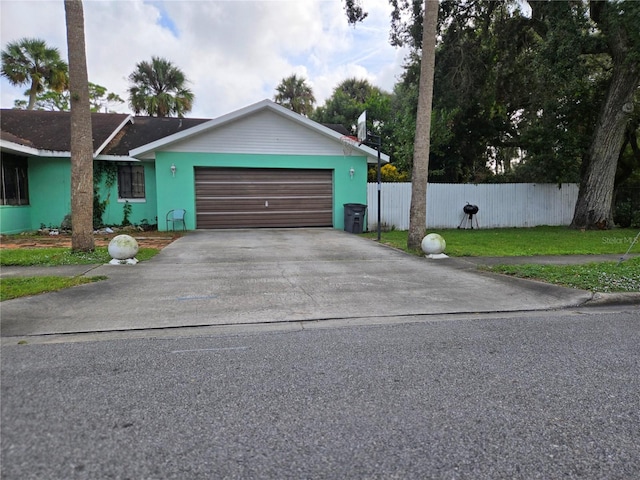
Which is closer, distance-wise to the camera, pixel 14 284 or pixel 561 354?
pixel 561 354

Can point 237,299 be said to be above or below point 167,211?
below

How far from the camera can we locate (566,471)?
2191 millimetres

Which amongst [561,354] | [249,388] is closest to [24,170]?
[249,388]

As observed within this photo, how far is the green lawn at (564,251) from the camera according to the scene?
21.8 ft

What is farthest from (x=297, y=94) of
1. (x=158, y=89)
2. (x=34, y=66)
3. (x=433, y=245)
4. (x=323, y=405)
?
(x=323, y=405)

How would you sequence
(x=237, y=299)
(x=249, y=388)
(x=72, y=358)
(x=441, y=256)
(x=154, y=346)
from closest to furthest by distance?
(x=249, y=388)
(x=72, y=358)
(x=154, y=346)
(x=237, y=299)
(x=441, y=256)

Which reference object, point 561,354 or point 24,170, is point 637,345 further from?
point 24,170

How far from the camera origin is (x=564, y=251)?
10188 mm

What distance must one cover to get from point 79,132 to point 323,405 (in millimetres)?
8530

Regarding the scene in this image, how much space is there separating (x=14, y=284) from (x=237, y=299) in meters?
3.44

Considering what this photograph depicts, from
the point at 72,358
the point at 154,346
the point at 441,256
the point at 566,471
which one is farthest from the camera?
the point at 441,256

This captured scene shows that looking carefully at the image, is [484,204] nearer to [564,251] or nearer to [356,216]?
[356,216]

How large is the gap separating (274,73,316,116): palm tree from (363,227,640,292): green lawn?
69.6ft

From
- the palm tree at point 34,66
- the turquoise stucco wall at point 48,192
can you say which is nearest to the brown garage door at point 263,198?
the turquoise stucco wall at point 48,192
